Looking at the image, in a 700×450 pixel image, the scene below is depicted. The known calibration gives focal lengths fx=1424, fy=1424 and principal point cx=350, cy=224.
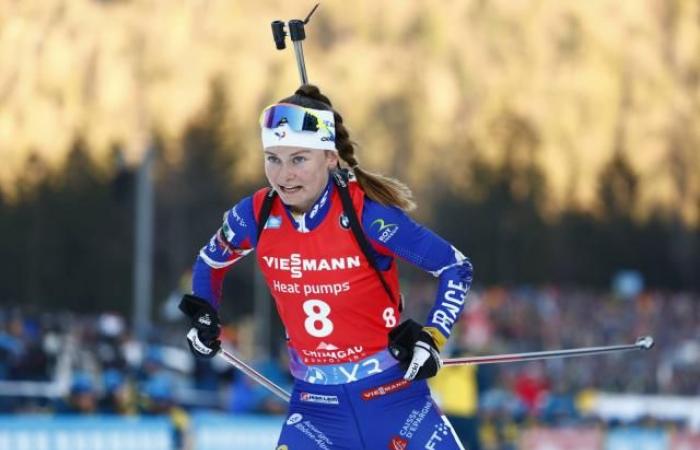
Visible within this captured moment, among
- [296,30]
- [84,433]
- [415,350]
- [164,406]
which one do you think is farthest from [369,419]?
[164,406]

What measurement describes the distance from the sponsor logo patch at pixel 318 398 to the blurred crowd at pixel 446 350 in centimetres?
759

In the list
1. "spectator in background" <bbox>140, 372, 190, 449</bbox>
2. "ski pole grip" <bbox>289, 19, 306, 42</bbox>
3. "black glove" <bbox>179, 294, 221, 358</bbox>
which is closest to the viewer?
"black glove" <bbox>179, 294, 221, 358</bbox>

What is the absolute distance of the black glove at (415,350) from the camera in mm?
5578

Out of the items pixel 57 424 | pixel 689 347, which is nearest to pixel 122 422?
pixel 57 424

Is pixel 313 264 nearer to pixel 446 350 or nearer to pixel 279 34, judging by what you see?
pixel 279 34

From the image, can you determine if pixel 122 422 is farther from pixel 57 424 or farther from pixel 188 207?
pixel 188 207

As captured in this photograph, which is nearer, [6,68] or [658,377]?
[658,377]

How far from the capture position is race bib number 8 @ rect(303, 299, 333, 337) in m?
5.85

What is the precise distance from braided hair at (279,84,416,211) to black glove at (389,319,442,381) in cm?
53

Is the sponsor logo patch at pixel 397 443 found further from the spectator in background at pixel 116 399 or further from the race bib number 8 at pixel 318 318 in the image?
the spectator in background at pixel 116 399

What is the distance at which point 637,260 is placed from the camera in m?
62.6

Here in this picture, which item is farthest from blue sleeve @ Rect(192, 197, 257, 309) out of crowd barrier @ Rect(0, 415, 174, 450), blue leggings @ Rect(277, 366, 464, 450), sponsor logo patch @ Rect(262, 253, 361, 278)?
crowd barrier @ Rect(0, 415, 174, 450)

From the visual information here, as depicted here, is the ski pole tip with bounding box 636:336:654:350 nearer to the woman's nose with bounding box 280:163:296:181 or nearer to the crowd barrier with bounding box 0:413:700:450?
the woman's nose with bounding box 280:163:296:181

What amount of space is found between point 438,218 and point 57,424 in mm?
46753
